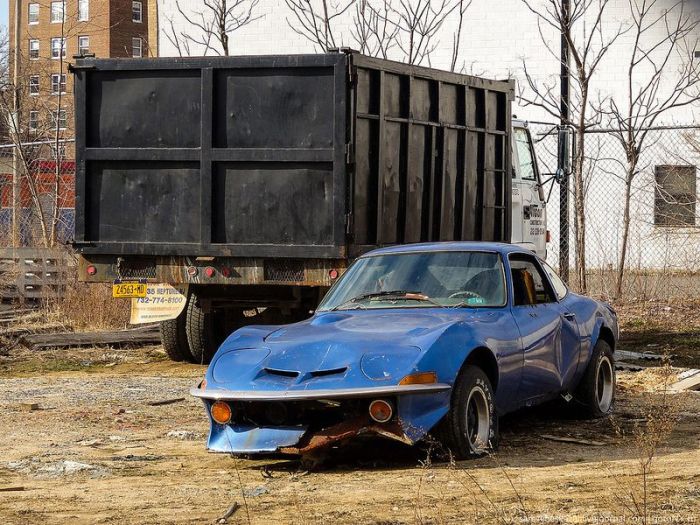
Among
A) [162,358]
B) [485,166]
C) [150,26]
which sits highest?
[150,26]

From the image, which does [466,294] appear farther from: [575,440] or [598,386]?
[598,386]

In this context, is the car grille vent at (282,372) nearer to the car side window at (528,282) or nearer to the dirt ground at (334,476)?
the dirt ground at (334,476)

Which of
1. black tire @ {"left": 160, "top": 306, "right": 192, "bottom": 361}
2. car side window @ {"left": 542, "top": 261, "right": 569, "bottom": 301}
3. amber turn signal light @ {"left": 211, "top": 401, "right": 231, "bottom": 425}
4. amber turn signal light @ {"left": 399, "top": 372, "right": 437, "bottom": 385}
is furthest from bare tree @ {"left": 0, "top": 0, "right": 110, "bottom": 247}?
amber turn signal light @ {"left": 399, "top": 372, "right": 437, "bottom": 385}

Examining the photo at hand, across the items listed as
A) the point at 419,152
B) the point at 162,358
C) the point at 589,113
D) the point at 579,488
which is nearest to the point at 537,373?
the point at 579,488

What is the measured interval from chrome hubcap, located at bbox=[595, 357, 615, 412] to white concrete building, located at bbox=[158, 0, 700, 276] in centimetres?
1178

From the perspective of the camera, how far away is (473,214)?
590 inches

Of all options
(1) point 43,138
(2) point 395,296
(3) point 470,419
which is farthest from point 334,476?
(1) point 43,138

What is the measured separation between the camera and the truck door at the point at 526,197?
16297mm

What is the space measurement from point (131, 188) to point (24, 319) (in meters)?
6.35

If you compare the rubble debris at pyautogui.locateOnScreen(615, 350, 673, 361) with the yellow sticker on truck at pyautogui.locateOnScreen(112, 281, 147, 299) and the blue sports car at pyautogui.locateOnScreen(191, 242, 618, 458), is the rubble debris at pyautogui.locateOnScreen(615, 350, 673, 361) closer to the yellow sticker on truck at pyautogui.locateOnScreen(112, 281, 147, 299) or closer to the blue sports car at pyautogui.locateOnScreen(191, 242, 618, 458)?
the blue sports car at pyautogui.locateOnScreen(191, 242, 618, 458)

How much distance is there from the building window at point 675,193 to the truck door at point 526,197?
733 centimetres

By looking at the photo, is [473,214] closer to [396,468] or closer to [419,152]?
[419,152]

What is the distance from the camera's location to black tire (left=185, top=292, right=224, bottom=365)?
1438 cm

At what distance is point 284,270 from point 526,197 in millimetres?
4813
